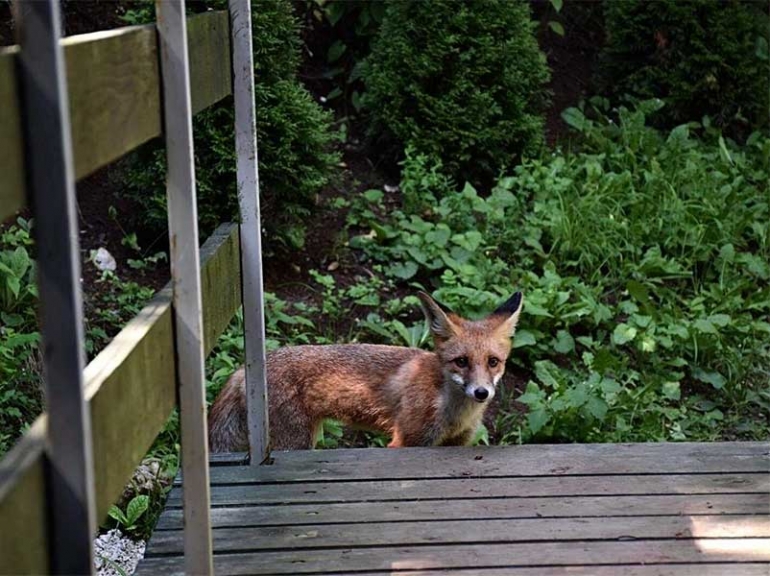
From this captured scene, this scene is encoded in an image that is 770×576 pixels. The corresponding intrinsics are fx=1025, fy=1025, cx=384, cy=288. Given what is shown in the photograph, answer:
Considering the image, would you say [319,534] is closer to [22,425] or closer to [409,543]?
[409,543]

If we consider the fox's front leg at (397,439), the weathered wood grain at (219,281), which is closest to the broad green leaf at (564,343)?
the fox's front leg at (397,439)

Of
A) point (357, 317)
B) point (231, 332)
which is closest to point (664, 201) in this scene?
point (357, 317)

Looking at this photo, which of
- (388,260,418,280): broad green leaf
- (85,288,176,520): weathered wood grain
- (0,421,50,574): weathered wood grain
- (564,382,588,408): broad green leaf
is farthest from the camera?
(388,260,418,280): broad green leaf

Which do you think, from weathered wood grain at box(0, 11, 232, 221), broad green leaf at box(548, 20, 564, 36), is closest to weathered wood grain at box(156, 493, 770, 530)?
weathered wood grain at box(0, 11, 232, 221)

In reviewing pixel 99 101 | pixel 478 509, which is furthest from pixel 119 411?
pixel 478 509

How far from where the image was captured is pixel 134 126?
2211 millimetres

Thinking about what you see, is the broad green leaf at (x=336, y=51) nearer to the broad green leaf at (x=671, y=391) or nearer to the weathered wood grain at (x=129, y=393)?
the broad green leaf at (x=671, y=391)

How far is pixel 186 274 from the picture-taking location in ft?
8.36

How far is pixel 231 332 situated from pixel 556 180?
9.24ft

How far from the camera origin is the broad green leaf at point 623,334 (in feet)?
19.9

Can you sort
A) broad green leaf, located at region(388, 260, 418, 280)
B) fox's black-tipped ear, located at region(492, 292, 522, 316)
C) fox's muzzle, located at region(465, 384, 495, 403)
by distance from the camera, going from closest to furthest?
fox's muzzle, located at region(465, 384, 495, 403) < fox's black-tipped ear, located at region(492, 292, 522, 316) < broad green leaf, located at region(388, 260, 418, 280)

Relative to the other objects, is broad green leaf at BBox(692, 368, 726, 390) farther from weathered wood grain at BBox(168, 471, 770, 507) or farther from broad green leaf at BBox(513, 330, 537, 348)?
weathered wood grain at BBox(168, 471, 770, 507)

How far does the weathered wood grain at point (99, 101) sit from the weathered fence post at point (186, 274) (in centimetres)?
5

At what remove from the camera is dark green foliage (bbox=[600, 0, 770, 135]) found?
866 centimetres
